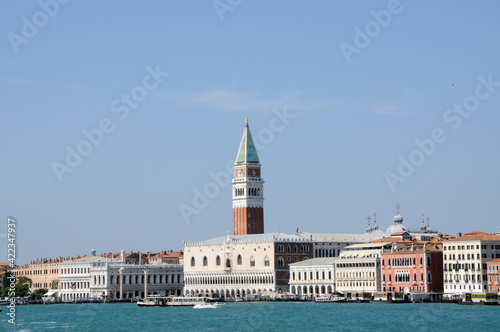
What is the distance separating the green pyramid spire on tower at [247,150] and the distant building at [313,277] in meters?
16.4

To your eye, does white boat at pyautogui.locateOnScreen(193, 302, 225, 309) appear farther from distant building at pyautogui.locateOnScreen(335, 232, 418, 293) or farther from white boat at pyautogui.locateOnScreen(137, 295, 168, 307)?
distant building at pyautogui.locateOnScreen(335, 232, 418, 293)

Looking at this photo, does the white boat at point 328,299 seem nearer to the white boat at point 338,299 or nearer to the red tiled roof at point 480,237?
the white boat at point 338,299

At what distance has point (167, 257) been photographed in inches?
6166

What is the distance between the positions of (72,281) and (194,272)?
68.4ft

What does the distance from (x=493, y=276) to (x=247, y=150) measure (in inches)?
1642

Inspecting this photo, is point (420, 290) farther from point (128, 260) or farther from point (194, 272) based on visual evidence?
point (128, 260)

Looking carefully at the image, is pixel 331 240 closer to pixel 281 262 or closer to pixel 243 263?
→ pixel 281 262

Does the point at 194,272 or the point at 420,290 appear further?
the point at 194,272

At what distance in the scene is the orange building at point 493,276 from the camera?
95.4 metres

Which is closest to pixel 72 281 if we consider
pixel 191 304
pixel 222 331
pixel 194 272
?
pixel 194 272

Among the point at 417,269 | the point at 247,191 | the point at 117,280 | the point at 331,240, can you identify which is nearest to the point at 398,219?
the point at 331,240

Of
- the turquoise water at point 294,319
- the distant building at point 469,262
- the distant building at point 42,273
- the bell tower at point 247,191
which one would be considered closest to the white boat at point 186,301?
the turquoise water at point 294,319

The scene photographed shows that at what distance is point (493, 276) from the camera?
95.9 meters

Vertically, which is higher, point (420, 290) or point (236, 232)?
point (236, 232)
